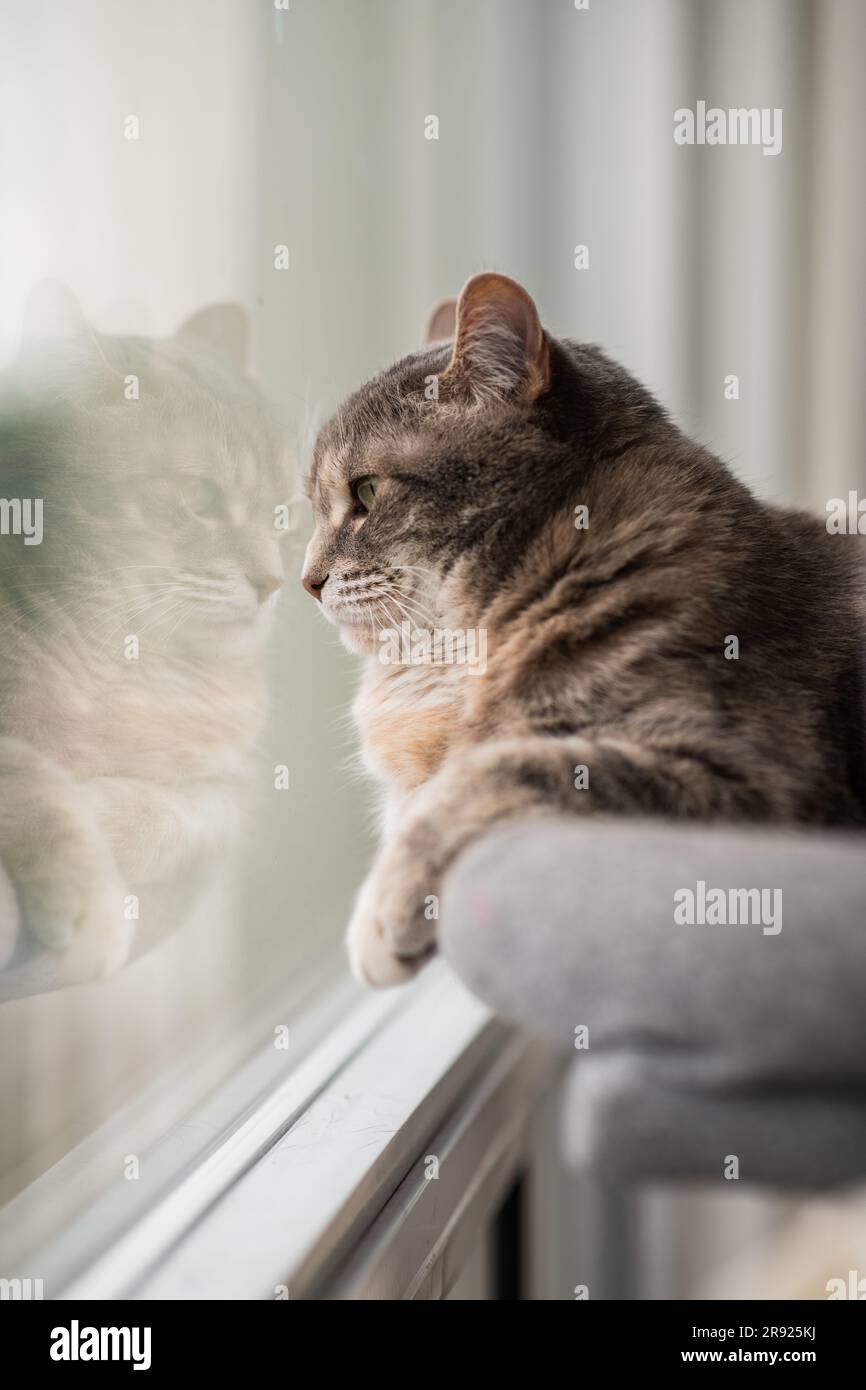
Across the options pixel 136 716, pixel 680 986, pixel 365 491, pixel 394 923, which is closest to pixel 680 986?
pixel 680 986

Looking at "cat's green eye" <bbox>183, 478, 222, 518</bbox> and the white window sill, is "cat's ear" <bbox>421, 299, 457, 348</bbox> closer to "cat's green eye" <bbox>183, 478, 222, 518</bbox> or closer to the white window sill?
"cat's green eye" <bbox>183, 478, 222, 518</bbox>

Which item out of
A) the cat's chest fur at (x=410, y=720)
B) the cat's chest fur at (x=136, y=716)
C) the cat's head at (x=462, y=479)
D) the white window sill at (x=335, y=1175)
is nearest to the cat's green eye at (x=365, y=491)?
the cat's head at (x=462, y=479)

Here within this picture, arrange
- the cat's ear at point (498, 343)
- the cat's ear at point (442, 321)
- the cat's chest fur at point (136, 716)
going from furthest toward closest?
the cat's ear at point (442, 321) < the cat's chest fur at point (136, 716) < the cat's ear at point (498, 343)

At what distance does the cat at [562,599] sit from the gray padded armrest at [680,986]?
10cm

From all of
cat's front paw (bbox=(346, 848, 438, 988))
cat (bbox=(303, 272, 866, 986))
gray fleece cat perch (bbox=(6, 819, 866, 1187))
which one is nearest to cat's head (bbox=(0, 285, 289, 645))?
cat (bbox=(303, 272, 866, 986))

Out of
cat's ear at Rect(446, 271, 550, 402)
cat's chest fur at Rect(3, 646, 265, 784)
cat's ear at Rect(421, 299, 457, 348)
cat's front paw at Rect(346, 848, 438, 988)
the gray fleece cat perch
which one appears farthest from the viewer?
cat's ear at Rect(421, 299, 457, 348)

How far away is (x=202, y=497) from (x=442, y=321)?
28 centimetres

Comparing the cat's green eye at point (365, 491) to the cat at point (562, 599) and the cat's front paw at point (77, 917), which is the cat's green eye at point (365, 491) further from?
the cat's front paw at point (77, 917)

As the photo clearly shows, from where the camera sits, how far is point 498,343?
0.76 m

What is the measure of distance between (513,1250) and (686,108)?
4.51 ft

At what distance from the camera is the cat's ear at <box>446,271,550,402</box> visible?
2.37ft

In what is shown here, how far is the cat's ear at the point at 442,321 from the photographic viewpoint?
96 cm
